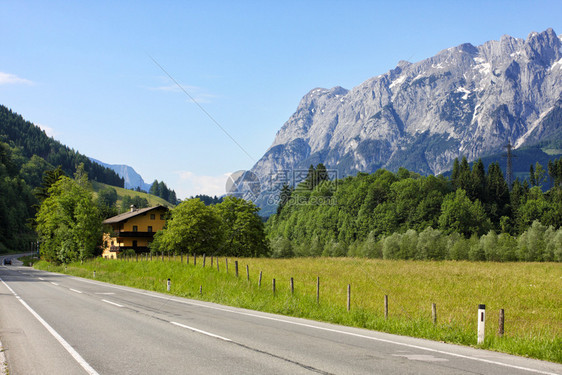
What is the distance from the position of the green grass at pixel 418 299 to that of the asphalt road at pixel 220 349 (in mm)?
975

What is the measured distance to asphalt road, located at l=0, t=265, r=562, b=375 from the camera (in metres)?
8.56

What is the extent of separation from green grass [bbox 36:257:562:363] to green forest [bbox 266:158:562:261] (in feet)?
176

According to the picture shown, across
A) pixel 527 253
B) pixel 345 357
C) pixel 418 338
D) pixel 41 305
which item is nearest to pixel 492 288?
pixel 418 338

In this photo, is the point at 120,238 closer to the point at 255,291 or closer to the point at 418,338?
the point at 255,291

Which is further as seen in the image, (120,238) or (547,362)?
(120,238)

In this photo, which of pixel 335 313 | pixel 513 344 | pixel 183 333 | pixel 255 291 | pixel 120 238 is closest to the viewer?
pixel 513 344

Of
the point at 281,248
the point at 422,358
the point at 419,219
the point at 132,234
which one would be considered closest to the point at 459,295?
the point at 422,358

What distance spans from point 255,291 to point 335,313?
25.6ft

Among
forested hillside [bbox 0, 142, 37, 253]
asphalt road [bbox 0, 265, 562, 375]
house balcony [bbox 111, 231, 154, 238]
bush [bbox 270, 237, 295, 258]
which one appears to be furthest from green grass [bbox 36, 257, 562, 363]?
forested hillside [bbox 0, 142, 37, 253]

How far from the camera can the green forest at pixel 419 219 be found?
289 ft

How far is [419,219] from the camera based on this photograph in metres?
115

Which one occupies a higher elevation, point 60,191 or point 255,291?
point 60,191

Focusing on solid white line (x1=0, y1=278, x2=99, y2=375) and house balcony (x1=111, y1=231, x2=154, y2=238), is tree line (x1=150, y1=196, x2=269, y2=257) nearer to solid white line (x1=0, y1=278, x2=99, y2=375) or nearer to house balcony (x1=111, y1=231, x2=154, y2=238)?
house balcony (x1=111, y1=231, x2=154, y2=238)

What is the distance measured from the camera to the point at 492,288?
95.2 feet
